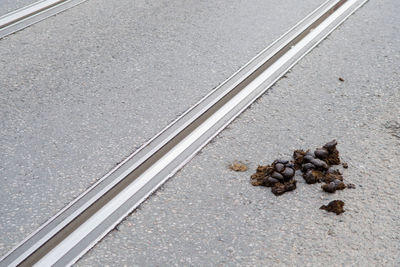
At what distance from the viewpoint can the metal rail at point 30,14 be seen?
6.46m

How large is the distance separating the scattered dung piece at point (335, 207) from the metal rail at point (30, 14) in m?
4.18

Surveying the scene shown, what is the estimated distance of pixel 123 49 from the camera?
596cm

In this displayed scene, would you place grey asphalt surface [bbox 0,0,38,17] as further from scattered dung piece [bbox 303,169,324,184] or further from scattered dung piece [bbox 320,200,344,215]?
scattered dung piece [bbox 320,200,344,215]

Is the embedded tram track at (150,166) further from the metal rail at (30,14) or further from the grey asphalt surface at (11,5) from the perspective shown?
the grey asphalt surface at (11,5)

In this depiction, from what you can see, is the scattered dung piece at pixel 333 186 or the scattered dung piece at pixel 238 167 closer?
the scattered dung piece at pixel 333 186

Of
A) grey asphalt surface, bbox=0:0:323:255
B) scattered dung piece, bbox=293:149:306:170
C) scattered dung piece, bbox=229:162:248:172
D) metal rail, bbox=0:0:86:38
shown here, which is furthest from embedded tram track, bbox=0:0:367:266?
metal rail, bbox=0:0:86:38

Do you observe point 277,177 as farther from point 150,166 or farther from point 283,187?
point 150,166

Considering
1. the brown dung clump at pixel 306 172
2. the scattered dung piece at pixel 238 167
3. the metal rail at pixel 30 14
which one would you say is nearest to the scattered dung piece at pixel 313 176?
the brown dung clump at pixel 306 172

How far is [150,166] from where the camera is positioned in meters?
4.10

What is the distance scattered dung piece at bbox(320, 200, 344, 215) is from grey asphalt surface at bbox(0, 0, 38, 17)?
474 cm

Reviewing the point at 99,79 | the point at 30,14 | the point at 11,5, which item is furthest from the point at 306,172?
the point at 11,5

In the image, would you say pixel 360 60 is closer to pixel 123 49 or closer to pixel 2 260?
pixel 123 49

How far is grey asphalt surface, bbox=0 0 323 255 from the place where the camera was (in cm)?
399

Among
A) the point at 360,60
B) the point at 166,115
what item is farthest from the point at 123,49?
the point at 360,60
